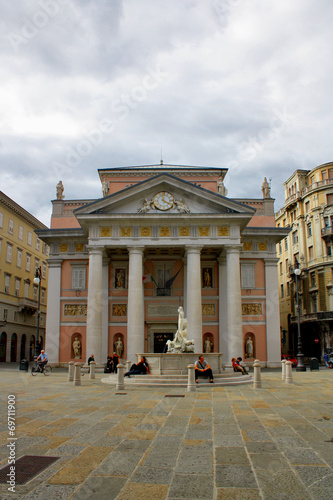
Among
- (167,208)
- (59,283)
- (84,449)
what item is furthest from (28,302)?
(84,449)

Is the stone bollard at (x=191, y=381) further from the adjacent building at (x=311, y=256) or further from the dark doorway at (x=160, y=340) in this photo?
the adjacent building at (x=311, y=256)

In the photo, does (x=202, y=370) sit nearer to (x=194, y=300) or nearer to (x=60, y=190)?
(x=194, y=300)

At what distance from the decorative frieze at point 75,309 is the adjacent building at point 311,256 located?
70.1ft

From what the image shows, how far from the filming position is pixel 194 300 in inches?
1215

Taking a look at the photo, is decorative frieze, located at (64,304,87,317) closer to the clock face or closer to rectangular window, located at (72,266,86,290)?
rectangular window, located at (72,266,86,290)

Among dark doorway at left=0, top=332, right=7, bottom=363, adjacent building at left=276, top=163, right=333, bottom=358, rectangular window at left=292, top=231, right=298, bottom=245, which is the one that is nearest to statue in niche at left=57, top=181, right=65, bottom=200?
dark doorway at left=0, top=332, right=7, bottom=363

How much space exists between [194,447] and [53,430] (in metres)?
3.17

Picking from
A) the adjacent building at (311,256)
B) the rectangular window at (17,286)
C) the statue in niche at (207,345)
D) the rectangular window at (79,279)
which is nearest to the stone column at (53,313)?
the rectangular window at (79,279)

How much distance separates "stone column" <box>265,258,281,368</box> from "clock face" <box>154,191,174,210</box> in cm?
975

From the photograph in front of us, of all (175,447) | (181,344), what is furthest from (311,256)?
(175,447)

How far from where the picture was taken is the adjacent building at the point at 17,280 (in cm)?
4644

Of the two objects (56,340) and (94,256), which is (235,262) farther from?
(56,340)

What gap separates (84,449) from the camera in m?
7.98

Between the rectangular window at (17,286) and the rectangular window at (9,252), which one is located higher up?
the rectangular window at (9,252)
